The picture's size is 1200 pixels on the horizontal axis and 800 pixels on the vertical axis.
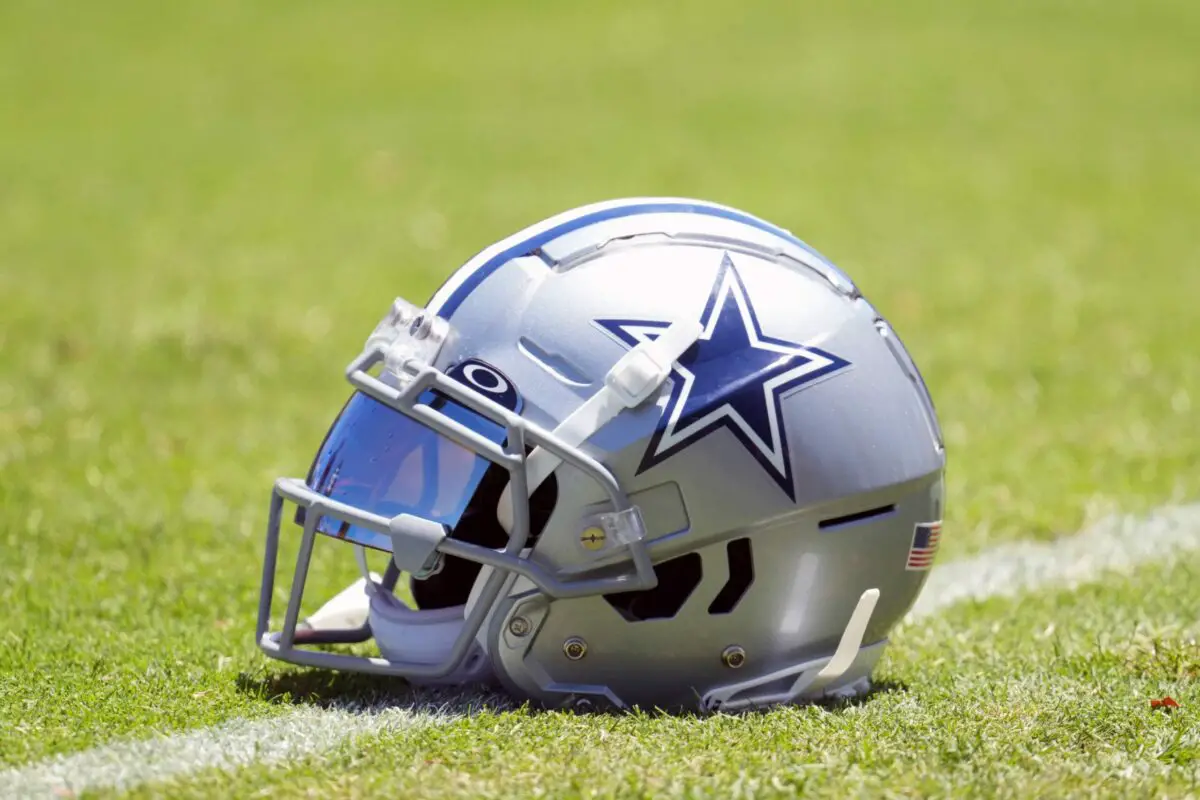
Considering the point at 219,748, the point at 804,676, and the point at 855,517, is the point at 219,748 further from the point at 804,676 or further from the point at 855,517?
the point at 855,517

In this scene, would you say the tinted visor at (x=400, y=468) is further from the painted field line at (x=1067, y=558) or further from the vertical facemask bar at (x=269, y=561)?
the painted field line at (x=1067, y=558)

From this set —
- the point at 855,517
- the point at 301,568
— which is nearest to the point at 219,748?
the point at 301,568

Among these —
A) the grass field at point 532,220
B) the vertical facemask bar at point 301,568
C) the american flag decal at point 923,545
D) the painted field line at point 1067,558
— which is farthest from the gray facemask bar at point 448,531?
the painted field line at point 1067,558

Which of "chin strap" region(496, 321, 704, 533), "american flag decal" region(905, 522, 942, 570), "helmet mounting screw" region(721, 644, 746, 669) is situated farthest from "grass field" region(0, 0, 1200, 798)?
"chin strap" region(496, 321, 704, 533)

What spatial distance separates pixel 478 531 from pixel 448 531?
210 mm

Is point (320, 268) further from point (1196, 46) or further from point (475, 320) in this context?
point (1196, 46)

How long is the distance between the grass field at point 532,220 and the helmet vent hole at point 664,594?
0.24 metres

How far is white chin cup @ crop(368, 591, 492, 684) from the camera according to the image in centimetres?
364

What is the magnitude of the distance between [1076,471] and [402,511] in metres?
4.16

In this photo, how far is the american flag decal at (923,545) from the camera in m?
3.73

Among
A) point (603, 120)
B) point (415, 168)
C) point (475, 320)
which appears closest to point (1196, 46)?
point (603, 120)

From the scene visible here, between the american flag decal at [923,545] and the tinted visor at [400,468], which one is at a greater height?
the american flag decal at [923,545]

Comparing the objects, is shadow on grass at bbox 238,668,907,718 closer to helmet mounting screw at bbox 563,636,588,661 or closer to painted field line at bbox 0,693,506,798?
painted field line at bbox 0,693,506,798

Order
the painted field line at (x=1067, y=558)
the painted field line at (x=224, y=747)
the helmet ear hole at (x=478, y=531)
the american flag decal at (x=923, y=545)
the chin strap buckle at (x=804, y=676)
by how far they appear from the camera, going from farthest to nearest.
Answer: the painted field line at (x=1067, y=558) < the american flag decal at (x=923, y=545) < the chin strap buckle at (x=804, y=676) < the helmet ear hole at (x=478, y=531) < the painted field line at (x=224, y=747)
